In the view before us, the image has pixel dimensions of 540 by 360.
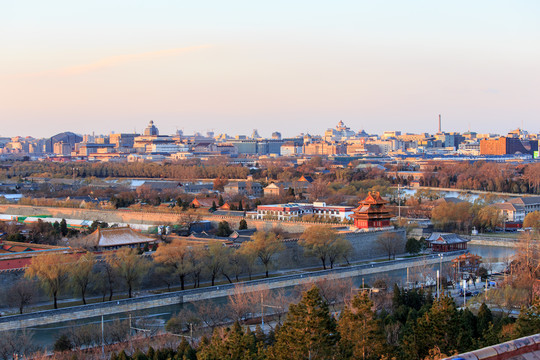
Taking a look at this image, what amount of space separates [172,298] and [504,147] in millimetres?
89146

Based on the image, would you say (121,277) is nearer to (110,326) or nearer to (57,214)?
(110,326)

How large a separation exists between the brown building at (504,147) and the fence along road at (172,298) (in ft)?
269

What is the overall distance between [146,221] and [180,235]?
5349mm

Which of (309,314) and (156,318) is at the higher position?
(309,314)

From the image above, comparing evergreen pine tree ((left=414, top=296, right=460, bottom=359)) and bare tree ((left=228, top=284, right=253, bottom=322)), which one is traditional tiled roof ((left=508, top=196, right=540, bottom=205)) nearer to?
bare tree ((left=228, top=284, right=253, bottom=322))

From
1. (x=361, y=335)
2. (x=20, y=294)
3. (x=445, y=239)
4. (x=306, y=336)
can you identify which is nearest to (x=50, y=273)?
(x=20, y=294)

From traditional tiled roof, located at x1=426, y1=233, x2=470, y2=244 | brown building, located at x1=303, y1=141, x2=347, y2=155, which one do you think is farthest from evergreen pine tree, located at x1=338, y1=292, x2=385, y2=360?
brown building, located at x1=303, y1=141, x2=347, y2=155

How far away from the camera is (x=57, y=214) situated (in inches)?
1374

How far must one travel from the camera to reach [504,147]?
10131 centimetres

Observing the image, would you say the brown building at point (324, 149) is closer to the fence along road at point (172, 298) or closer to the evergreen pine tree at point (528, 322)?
the fence along road at point (172, 298)

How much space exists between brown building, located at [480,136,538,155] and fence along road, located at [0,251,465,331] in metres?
82.0

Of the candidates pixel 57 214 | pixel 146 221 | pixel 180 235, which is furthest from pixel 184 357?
pixel 57 214

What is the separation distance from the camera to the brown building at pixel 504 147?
101250 millimetres

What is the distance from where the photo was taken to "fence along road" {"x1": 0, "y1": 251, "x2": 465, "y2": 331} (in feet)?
52.3
